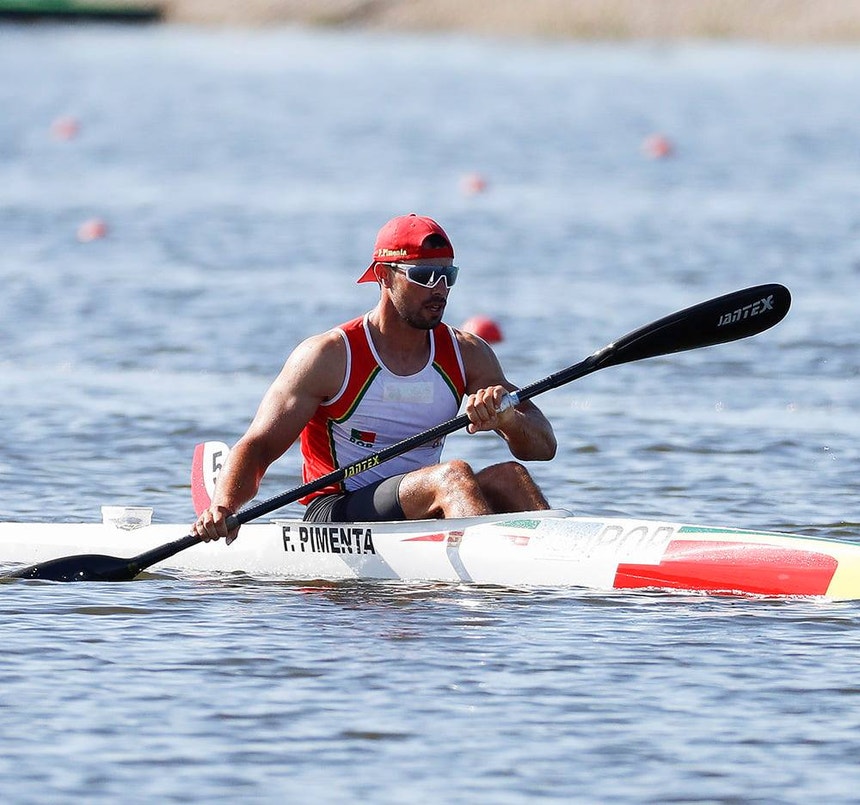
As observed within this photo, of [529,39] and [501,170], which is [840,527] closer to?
[501,170]

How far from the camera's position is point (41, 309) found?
1812 cm

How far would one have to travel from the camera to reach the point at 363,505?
8578mm

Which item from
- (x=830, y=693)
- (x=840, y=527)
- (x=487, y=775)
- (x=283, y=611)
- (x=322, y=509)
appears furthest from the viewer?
(x=840, y=527)

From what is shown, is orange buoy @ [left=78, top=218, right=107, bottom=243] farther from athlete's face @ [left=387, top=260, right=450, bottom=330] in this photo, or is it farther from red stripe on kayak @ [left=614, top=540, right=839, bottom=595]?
red stripe on kayak @ [left=614, top=540, right=839, bottom=595]

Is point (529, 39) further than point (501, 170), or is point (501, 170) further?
point (529, 39)

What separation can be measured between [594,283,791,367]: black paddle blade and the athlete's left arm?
0.66 m

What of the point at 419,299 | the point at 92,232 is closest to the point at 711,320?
the point at 419,299

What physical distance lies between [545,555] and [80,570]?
2.09 metres

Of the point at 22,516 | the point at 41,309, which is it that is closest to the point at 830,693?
the point at 22,516

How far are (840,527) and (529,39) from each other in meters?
60.1

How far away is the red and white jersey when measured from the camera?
8.41 meters

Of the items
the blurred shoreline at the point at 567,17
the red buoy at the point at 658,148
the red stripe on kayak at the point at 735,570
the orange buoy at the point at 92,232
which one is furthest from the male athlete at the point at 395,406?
the blurred shoreline at the point at 567,17

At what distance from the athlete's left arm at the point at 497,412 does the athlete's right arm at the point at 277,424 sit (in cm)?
57

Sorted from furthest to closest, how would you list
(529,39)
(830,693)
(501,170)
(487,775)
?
(529,39) → (501,170) → (830,693) → (487,775)
